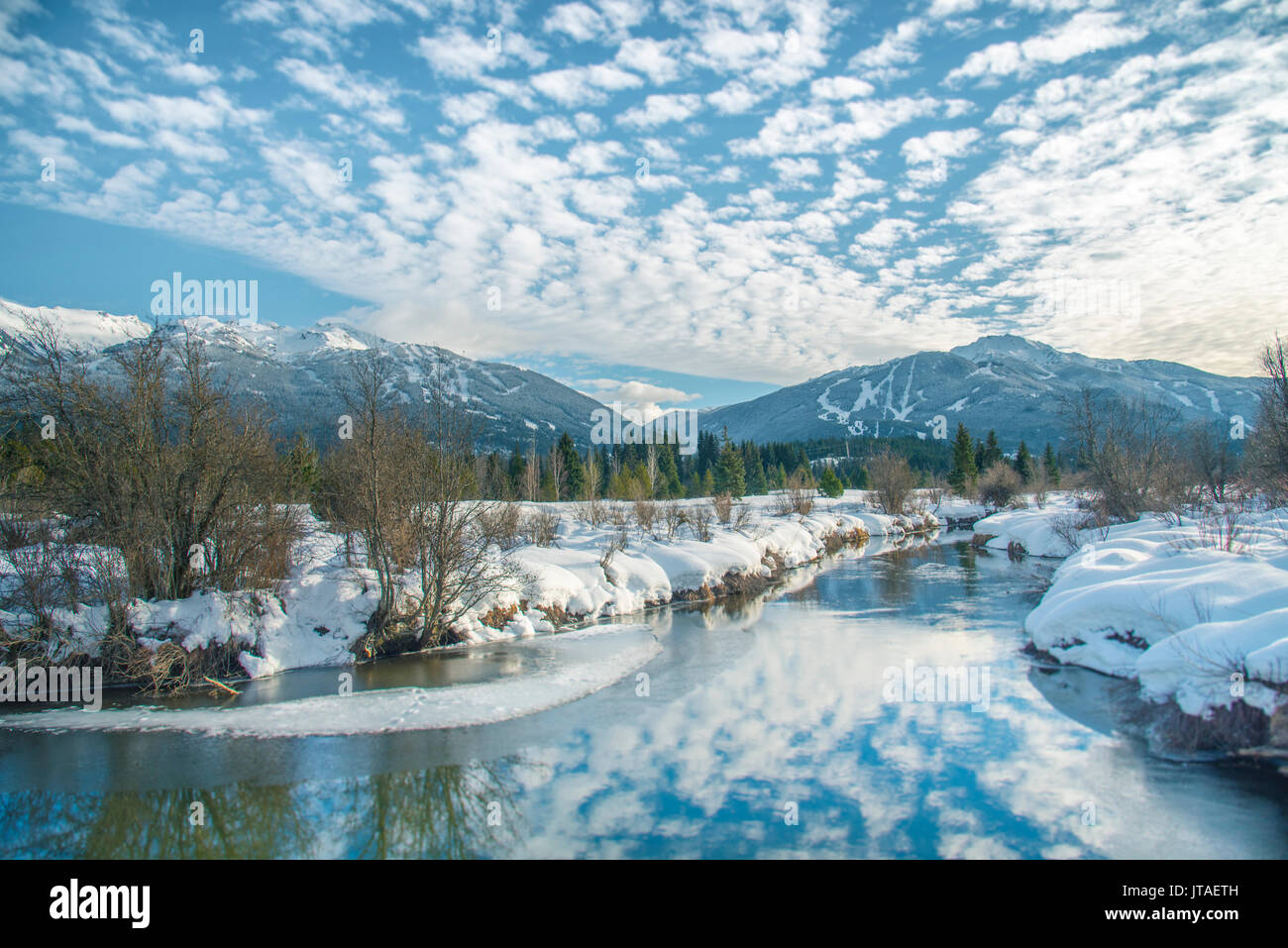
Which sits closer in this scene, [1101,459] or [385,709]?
[385,709]

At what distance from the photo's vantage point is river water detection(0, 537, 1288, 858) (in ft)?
25.1

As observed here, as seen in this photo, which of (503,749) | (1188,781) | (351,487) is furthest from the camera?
(351,487)

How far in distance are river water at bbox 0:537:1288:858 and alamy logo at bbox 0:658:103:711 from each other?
252cm

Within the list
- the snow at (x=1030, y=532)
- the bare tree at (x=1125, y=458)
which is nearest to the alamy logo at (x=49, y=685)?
the snow at (x=1030, y=532)

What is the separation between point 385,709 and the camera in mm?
13180

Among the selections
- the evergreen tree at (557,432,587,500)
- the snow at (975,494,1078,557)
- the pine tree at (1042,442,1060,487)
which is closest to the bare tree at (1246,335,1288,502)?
the snow at (975,494,1078,557)

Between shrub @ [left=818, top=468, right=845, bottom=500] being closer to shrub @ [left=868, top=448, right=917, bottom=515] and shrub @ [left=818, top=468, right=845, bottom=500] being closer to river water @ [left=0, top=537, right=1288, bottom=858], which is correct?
shrub @ [left=868, top=448, right=917, bottom=515]
